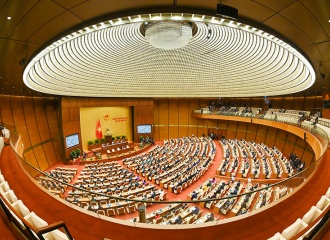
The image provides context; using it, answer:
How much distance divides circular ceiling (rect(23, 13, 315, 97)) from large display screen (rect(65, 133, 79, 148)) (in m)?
4.45

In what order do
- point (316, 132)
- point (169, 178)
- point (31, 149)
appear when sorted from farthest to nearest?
point (31, 149) → point (169, 178) → point (316, 132)

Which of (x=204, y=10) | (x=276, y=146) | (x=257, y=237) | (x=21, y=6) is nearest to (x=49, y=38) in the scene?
(x=21, y=6)

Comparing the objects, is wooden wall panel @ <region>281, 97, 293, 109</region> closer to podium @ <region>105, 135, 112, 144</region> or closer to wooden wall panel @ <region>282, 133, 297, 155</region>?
wooden wall panel @ <region>282, 133, 297, 155</region>

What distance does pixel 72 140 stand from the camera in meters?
20.1

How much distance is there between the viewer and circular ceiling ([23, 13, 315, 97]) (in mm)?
11039

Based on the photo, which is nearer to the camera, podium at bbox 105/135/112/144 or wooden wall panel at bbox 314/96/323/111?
wooden wall panel at bbox 314/96/323/111

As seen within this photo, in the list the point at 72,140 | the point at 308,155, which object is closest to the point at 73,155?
the point at 72,140

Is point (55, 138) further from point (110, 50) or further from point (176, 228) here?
point (176, 228)

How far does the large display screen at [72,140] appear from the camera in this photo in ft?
63.7

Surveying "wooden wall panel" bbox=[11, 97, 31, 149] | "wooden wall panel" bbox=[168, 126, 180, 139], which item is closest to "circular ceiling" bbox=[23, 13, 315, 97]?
"wooden wall panel" bbox=[11, 97, 31, 149]

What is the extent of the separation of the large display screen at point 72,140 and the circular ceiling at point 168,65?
445cm

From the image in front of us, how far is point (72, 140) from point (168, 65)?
462 inches

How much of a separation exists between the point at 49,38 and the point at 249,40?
33.2ft

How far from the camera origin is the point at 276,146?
22000 mm
